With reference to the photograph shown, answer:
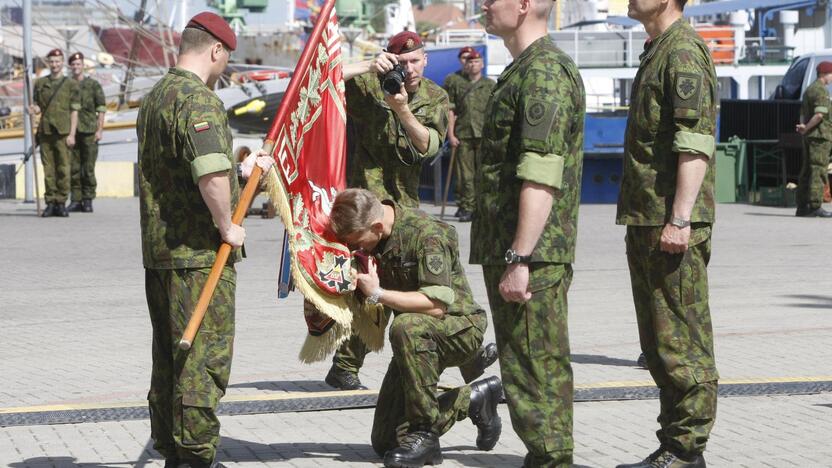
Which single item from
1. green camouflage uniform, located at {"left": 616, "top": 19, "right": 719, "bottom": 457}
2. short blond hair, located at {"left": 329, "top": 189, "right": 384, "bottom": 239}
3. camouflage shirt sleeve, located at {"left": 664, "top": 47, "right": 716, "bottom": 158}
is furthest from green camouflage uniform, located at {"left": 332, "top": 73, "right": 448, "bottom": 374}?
camouflage shirt sleeve, located at {"left": 664, "top": 47, "right": 716, "bottom": 158}

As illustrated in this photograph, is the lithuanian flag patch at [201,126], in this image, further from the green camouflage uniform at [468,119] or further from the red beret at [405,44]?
the green camouflage uniform at [468,119]

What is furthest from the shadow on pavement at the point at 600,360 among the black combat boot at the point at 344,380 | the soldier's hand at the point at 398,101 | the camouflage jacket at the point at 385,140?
the soldier's hand at the point at 398,101

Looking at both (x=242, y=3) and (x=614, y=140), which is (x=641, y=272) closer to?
(x=614, y=140)

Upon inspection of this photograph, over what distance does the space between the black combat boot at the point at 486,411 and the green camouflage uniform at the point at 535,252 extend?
100cm

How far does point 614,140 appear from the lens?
821 inches

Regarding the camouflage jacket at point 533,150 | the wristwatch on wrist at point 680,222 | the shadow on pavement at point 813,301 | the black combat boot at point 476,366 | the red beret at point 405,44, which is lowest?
the shadow on pavement at point 813,301

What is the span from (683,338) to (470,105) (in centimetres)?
1162

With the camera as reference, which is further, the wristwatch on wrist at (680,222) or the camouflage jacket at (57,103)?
the camouflage jacket at (57,103)

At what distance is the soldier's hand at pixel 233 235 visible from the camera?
536cm

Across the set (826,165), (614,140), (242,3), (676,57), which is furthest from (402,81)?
(242,3)

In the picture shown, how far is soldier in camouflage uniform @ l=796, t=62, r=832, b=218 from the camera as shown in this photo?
18.0 metres

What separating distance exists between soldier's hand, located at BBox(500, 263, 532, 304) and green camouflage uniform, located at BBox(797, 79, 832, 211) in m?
13.8

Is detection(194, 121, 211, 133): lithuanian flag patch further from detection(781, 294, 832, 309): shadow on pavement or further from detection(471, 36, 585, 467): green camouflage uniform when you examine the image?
detection(781, 294, 832, 309): shadow on pavement

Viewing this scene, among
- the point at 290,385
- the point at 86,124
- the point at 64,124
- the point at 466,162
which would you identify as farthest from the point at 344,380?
the point at 86,124
